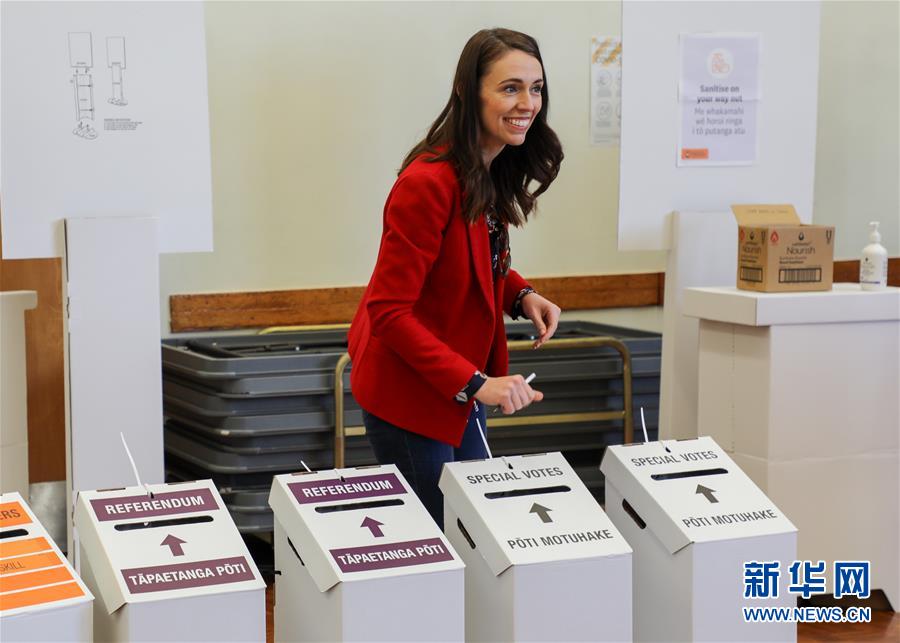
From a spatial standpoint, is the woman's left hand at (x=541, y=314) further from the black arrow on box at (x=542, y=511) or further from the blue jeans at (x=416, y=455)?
the black arrow on box at (x=542, y=511)

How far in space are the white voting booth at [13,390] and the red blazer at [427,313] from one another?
1612 mm

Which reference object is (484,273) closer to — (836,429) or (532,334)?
(836,429)

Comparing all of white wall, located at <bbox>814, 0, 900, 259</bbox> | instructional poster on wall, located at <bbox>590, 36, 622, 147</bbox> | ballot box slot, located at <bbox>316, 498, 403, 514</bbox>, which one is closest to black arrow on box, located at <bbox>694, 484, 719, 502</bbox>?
ballot box slot, located at <bbox>316, 498, 403, 514</bbox>

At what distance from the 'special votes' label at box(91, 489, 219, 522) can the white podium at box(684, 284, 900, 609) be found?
184 centimetres

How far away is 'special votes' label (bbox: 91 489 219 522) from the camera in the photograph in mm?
1511

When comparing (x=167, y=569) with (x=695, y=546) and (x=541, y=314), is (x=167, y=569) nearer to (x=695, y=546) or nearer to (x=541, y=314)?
(x=695, y=546)

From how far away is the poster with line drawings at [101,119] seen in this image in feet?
9.63

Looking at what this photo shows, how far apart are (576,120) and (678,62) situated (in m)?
1.23

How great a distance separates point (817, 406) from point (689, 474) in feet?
4.82

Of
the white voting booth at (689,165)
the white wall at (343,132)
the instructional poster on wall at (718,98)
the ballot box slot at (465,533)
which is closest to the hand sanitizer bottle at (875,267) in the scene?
the white voting booth at (689,165)

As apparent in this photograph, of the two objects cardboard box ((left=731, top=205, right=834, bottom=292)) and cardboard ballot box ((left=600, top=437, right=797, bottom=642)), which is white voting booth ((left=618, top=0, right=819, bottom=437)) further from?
cardboard ballot box ((left=600, top=437, right=797, bottom=642))

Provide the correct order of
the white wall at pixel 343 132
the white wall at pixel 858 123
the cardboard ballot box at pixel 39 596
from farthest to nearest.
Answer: the white wall at pixel 858 123
the white wall at pixel 343 132
the cardboard ballot box at pixel 39 596

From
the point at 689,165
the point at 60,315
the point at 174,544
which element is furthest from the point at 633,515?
the point at 60,315

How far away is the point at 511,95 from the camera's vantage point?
1965 mm
